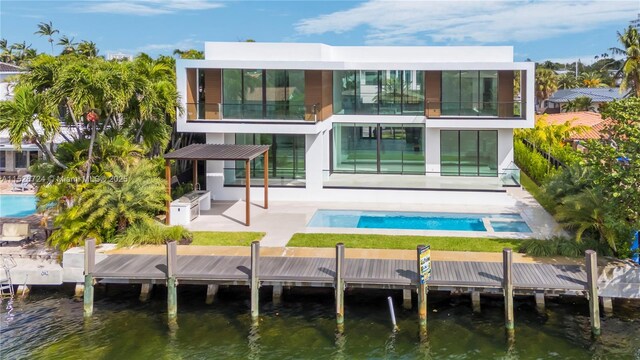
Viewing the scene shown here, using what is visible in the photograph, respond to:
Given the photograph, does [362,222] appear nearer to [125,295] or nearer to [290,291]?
[290,291]

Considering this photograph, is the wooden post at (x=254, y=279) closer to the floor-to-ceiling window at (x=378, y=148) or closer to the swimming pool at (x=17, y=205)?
the floor-to-ceiling window at (x=378, y=148)

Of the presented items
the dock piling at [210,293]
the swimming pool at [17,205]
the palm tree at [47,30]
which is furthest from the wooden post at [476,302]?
the palm tree at [47,30]

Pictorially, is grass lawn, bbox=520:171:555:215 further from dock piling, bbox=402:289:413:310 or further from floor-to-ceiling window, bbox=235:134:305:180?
floor-to-ceiling window, bbox=235:134:305:180

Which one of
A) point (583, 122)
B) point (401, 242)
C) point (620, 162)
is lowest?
point (401, 242)

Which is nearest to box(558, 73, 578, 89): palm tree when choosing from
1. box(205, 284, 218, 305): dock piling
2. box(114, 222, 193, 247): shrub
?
box(114, 222, 193, 247): shrub

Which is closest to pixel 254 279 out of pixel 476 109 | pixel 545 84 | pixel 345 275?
pixel 345 275

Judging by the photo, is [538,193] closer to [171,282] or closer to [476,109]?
[476,109]
